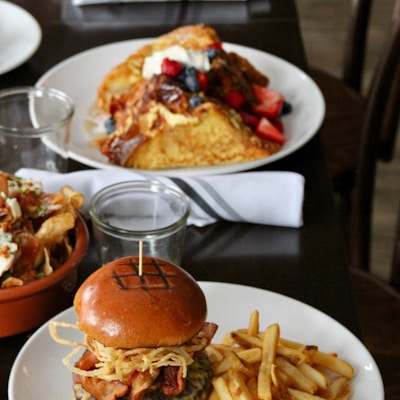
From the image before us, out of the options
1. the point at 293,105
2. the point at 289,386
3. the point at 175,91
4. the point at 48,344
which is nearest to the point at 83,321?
the point at 48,344

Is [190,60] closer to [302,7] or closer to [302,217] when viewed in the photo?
[302,217]

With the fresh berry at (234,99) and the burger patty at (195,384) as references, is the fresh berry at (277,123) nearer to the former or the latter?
the fresh berry at (234,99)

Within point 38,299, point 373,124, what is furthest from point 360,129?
point 38,299

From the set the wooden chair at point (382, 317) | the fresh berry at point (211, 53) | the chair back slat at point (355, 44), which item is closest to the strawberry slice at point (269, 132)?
the fresh berry at point (211, 53)

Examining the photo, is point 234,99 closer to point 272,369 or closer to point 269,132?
point 269,132

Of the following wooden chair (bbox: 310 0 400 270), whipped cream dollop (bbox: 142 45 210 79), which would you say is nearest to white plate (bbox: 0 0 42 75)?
whipped cream dollop (bbox: 142 45 210 79)

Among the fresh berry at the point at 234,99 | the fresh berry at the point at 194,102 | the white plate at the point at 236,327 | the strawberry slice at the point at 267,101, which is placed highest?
the white plate at the point at 236,327

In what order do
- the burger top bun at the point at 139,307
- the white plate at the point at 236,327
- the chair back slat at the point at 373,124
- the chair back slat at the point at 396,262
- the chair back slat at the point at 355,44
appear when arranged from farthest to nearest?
the chair back slat at the point at 355,44
the chair back slat at the point at 373,124
the chair back slat at the point at 396,262
the white plate at the point at 236,327
the burger top bun at the point at 139,307

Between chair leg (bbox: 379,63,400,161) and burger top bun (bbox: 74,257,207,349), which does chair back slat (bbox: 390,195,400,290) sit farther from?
burger top bun (bbox: 74,257,207,349)
